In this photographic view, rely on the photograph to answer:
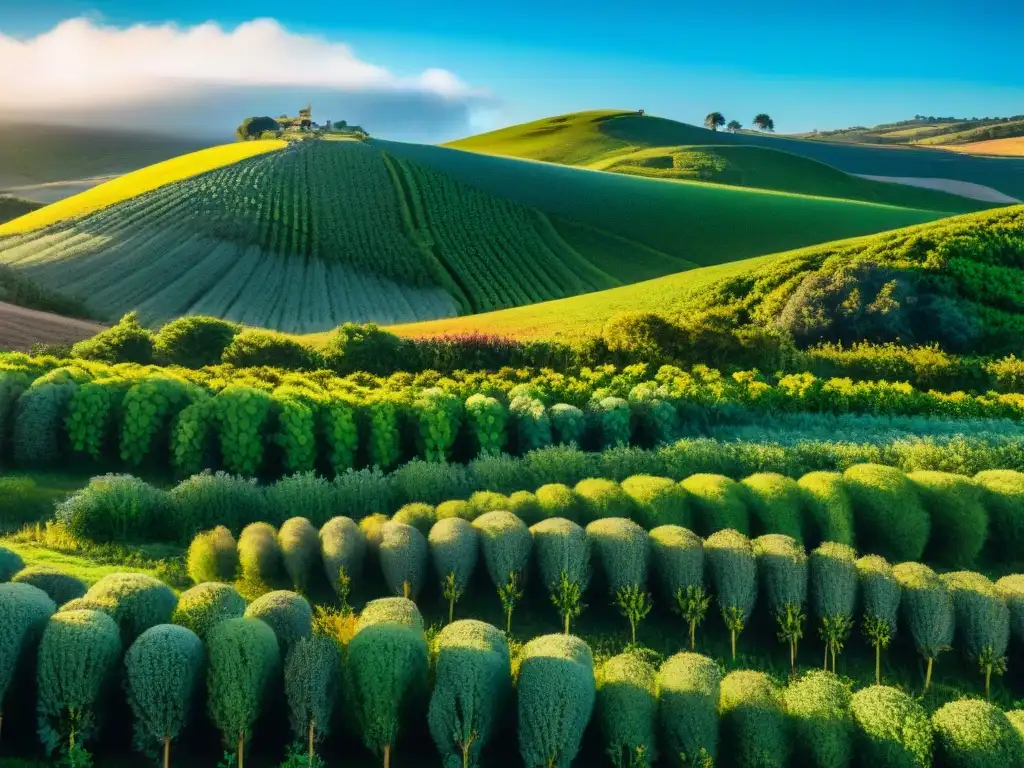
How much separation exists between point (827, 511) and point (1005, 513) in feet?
10.9

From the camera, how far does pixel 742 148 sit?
9725cm

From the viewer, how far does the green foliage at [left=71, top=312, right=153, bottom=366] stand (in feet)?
76.9

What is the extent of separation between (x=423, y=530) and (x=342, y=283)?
30.7m

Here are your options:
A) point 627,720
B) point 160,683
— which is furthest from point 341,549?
point 627,720

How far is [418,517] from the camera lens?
1315cm

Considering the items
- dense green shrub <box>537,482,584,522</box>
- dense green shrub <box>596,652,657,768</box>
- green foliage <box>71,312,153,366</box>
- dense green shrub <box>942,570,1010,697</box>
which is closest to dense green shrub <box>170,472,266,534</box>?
dense green shrub <box>537,482,584,522</box>

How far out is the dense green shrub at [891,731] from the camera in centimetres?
839

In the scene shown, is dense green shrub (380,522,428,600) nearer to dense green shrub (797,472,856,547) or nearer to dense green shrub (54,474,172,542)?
dense green shrub (54,474,172,542)

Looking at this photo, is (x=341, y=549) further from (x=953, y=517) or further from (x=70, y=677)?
(x=953, y=517)

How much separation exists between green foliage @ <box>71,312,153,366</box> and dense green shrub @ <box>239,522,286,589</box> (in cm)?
1293

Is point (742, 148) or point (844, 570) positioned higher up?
point (742, 148)

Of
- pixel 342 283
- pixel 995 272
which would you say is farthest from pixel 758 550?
pixel 342 283

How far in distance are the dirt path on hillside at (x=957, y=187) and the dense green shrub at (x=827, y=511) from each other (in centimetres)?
7905

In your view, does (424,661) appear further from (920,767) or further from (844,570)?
(844,570)
